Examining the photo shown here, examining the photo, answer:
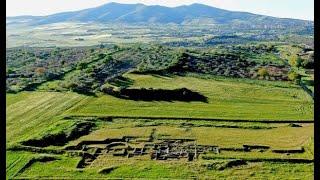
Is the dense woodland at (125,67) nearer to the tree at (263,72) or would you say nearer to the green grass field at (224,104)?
the tree at (263,72)

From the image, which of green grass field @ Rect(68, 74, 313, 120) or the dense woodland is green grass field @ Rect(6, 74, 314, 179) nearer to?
green grass field @ Rect(68, 74, 313, 120)

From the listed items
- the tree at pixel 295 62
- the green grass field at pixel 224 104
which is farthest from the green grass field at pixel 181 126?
the tree at pixel 295 62

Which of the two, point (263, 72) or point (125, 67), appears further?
point (125, 67)

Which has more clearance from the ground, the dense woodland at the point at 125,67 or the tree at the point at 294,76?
the tree at the point at 294,76

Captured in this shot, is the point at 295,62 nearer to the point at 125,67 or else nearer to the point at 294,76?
the point at 294,76

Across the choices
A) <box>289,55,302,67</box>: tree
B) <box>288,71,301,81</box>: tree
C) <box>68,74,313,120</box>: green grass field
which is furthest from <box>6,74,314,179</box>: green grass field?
<box>289,55,302,67</box>: tree

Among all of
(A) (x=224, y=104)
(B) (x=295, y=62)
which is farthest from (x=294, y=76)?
(A) (x=224, y=104)

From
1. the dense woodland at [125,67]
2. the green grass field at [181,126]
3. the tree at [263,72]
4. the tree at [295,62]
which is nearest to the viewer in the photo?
the green grass field at [181,126]
